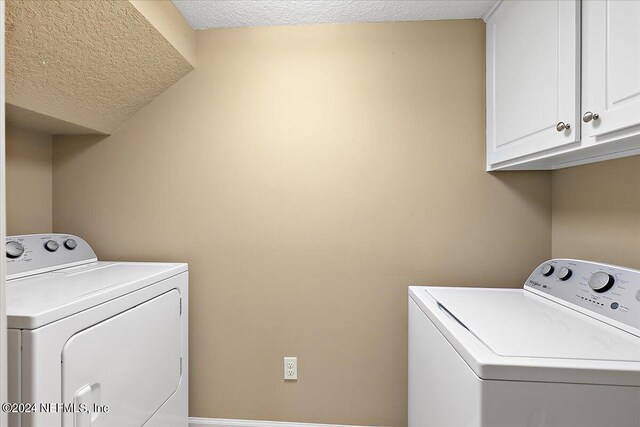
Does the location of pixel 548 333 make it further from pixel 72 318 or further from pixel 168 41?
pixel 168 41

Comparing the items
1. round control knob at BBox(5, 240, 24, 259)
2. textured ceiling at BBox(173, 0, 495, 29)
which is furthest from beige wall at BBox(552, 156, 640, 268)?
round control knob at BBox(5, 240, 24, 259)

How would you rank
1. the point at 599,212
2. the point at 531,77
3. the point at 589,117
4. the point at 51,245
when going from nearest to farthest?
the point at 589,117, the point at 531,77, the point at 599,212, the point at 51,245

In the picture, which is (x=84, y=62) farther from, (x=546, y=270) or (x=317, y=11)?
(x=546, y=270)

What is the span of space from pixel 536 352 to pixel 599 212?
917 mm

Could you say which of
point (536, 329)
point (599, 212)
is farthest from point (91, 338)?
point (599, 212)

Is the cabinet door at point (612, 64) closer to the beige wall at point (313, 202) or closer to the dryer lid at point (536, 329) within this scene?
the dryer lid at point (536, 329)

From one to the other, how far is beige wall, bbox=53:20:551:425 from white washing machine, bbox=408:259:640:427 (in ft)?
0.99

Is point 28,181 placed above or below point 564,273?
above

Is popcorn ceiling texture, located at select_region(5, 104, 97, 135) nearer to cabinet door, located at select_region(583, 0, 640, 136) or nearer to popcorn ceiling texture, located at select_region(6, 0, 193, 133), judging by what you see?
popcorn ceiling texture, located at select_region(6, 0, 193, 133)

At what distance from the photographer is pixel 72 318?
36.7 inches

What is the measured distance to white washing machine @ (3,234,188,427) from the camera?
0.82 metres

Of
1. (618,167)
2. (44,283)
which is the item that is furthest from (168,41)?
(618,167)

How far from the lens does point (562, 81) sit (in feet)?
3.57


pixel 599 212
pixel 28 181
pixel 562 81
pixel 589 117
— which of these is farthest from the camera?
pixel 28 181
